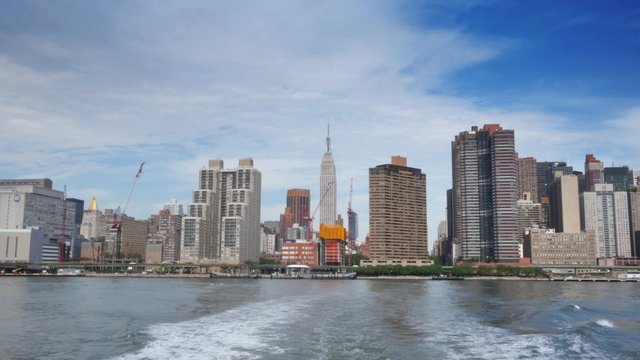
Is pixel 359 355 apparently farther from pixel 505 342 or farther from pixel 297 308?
pixel 297 308

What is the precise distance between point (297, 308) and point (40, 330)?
101 ft

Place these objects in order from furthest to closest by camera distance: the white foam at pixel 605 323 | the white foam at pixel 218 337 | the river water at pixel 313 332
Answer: the white foam at pixel 605 323 → the river water at pixel 313 332 → the white foam at pixel 218 337

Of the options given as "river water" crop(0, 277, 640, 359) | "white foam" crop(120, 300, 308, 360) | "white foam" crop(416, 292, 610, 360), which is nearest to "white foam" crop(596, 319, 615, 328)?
"river water" crop(0, 277, 640, 359)

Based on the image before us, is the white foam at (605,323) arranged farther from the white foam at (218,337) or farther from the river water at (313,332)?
the white foam at (218,337)

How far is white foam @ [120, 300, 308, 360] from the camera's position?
39.0 meters

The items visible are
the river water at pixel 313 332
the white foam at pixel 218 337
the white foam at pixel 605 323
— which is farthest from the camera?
the white foam at pixel 605 323

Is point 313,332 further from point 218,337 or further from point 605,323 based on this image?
point 605,323

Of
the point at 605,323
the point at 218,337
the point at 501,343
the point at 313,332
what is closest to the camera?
the point at 501,343

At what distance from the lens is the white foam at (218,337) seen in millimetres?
39000

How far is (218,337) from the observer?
46281mm

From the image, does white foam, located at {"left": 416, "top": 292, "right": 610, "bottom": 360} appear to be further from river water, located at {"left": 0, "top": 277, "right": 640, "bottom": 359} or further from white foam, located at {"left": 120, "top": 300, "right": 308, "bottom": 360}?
white foam, located at {"left": 120, "top": 300, "right": 308, "bottom": 360}

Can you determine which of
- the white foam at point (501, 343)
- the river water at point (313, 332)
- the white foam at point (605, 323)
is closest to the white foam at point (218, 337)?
the river water at point (313, 332)

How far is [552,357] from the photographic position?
129 feet

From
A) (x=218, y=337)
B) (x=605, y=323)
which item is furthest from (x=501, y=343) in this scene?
(x=218, y=337)
